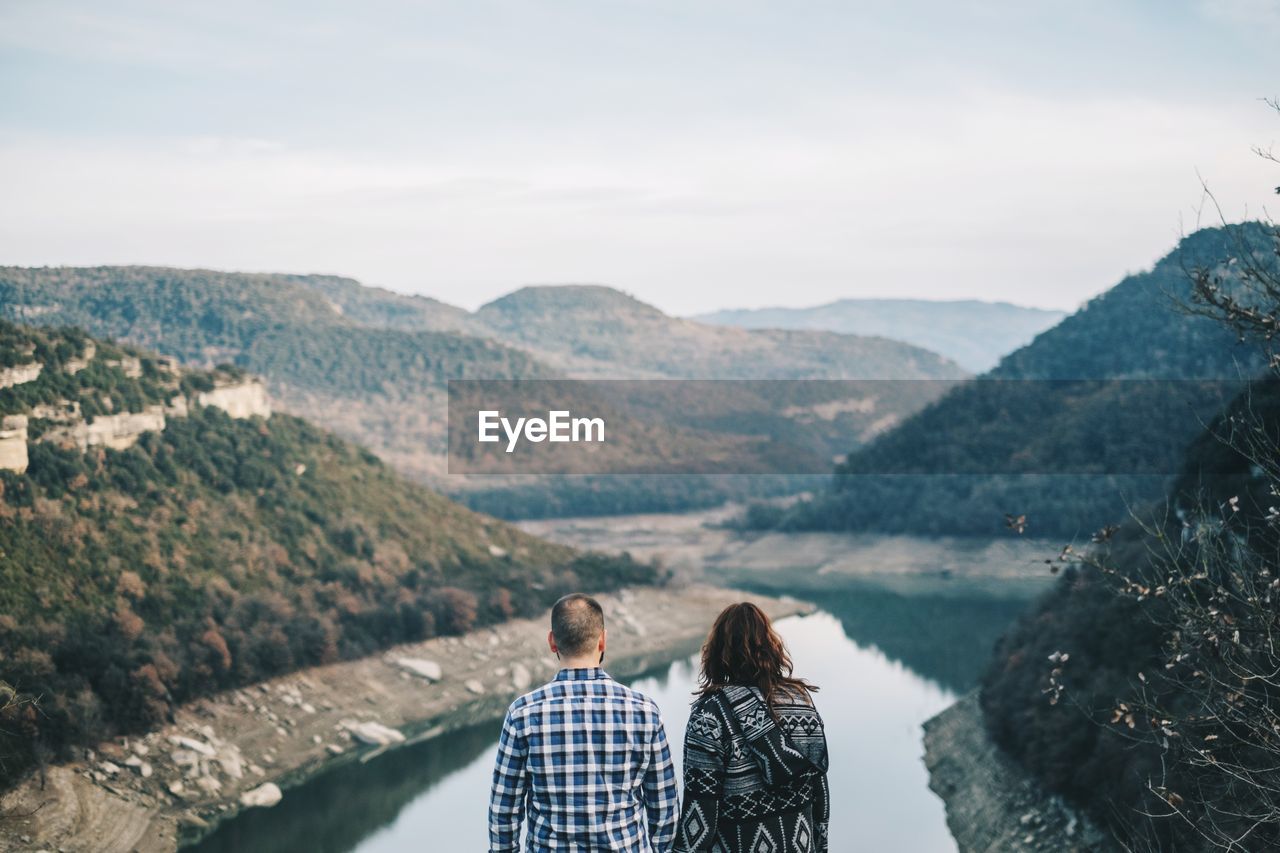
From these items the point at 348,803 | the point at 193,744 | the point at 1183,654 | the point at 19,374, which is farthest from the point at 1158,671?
the point at 19,374

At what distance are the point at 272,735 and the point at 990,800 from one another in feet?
48.3

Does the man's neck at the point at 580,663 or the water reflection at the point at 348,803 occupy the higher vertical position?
the man's neck at the point at 580,663

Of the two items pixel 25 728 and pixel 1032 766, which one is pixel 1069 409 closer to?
pixel 1032 766

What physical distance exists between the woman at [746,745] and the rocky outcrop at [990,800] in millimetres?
12778

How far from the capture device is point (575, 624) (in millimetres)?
4547

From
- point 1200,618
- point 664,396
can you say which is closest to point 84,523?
point 1200,618

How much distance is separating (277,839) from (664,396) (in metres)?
84.9

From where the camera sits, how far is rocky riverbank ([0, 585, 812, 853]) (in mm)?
20484

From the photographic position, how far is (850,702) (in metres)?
32.2

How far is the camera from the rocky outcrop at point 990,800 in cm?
1748

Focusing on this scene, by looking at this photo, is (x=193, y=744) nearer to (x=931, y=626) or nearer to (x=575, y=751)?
(x=575, y=751)

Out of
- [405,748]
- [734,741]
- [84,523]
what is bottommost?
[405,748]

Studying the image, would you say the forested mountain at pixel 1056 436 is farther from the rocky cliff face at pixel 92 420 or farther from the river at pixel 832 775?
the rocky cliff face at pixel 92 420

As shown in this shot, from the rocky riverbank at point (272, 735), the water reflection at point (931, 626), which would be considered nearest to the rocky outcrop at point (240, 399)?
the rocky riverbank at point (272, 735)
